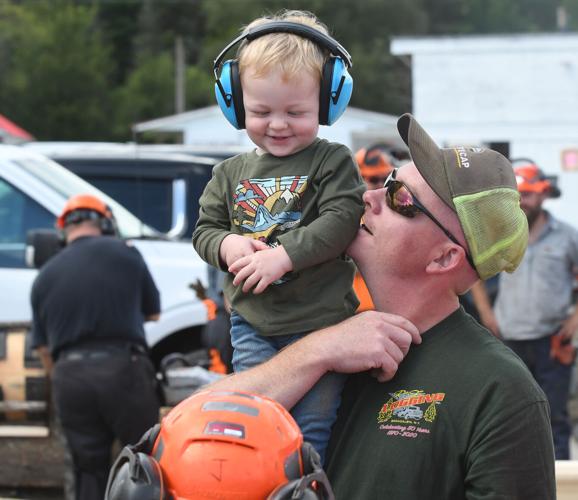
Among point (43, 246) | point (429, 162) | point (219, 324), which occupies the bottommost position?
point (219, 324)

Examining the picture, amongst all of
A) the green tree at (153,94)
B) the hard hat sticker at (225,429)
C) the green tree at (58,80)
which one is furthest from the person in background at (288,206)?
the green tree at (153,94)

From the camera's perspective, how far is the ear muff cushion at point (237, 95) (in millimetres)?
2850

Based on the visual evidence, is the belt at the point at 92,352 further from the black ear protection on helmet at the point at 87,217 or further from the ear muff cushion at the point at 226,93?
the ear muff cushion at the point at 226,93

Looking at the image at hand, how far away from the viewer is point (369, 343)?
2605 mm

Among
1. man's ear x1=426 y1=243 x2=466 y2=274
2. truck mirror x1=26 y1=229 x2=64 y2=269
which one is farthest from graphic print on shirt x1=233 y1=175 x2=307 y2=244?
truck mirror x1=26 y1=229 x2=64 y2=269

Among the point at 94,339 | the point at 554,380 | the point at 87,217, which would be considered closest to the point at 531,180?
the point at 554,380

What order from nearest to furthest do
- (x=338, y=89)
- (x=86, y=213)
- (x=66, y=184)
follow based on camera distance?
(x=338, y=89) → (x=86, y=213) → (x=66, y=184)

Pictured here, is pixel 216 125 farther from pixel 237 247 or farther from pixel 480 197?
pixel 480 197

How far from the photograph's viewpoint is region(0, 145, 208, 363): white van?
28.2 feet

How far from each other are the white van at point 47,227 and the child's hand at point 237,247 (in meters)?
5.77

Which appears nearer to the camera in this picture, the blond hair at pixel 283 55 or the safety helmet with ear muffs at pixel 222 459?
the safety helmet with ear muffs at pixel 222 459

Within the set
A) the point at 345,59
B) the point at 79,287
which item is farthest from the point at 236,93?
the point at 79,287

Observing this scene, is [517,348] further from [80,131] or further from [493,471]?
[80,131]

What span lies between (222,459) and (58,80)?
218 feet
